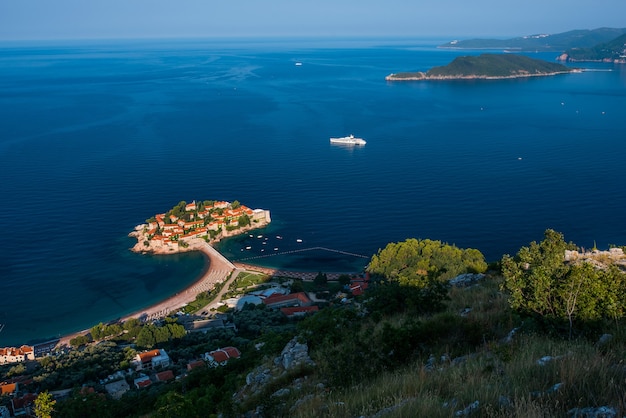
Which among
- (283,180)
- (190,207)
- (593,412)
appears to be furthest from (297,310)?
(283,180)

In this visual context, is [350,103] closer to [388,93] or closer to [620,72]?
[388,93]

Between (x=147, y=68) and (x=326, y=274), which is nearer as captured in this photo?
(x=326, y=274)

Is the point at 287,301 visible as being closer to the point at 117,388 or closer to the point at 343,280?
the point at 343,280

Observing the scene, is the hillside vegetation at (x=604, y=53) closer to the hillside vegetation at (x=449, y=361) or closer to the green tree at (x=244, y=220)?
the green tree at (x=244, y=220)

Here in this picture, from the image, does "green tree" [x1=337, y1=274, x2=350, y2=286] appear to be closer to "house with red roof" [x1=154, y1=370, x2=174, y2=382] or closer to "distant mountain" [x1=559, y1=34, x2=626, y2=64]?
"house with red roof" [x1=154, y1=370, x2=174, y2=382]

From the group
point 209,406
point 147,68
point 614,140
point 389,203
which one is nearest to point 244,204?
point 389,203
